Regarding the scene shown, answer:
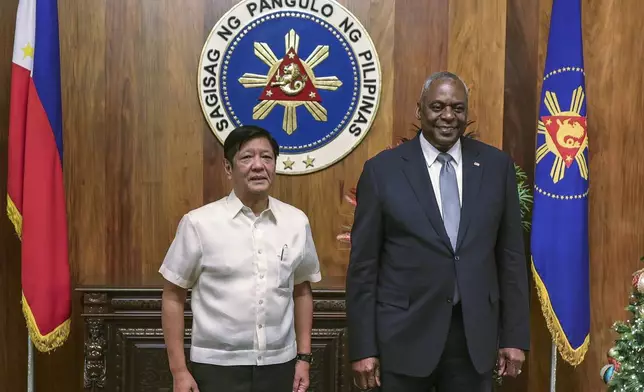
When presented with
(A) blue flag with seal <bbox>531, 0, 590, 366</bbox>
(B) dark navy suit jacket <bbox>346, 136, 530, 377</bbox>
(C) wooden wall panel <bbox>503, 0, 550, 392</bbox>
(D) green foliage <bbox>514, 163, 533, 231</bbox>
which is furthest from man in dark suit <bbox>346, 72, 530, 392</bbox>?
(C) wooden wall panel <bbox>503, 0, 550, 392</bbox>

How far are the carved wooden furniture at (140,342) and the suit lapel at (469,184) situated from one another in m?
1.23

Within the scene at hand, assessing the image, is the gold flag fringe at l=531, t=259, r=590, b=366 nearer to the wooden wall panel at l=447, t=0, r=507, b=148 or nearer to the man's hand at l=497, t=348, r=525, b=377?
the wooden wall panel at l=447, t=0, r=507, b=148

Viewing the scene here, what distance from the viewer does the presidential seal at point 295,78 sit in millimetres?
3424

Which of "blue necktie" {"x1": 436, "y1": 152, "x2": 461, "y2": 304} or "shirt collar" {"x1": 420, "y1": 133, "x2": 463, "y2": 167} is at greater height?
"shirt collar" {"x1": 420, "y1": 133, "x2": 463, "y2": 167}

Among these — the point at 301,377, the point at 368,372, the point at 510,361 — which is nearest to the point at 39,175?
the point at 301,377

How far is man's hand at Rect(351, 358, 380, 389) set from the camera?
192cm

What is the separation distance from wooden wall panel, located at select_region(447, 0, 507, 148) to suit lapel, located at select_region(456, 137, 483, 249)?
157 cm

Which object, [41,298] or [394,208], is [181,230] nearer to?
[394,208]

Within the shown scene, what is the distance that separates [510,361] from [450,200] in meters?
0.49

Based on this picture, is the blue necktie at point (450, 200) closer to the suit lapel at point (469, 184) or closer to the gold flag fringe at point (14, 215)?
the suit lapel at point (469, 184)

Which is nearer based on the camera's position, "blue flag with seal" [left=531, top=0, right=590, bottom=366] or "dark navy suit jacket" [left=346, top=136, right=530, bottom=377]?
"dark navy suit jacket" [left=346, top=136, right=530, bottom=377]

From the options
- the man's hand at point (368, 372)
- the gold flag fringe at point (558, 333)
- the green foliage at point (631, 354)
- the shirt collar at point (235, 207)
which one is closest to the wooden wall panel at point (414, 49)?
the gold flag fringe at point (558, 333)

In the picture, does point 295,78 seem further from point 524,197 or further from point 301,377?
point 301,377

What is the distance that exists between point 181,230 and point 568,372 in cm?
238
